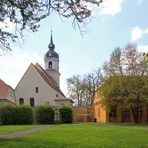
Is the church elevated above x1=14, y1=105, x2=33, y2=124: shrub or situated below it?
above

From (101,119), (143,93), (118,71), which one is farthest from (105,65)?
(101,119)

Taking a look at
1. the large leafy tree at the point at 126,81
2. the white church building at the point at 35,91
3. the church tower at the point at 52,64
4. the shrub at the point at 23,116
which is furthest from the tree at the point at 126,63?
the church tower at the point at 52,64

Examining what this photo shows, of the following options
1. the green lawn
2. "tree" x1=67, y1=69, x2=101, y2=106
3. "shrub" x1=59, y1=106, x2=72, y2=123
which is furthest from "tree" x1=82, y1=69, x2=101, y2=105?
the green lawn

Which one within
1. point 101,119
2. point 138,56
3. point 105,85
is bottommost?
point 101,119

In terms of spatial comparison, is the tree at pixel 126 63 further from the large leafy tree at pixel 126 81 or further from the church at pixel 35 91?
the church at pixel 35 91

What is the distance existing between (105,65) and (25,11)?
48139mm

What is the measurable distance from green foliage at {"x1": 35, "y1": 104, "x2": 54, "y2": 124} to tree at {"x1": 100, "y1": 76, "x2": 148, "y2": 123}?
8.25 metres

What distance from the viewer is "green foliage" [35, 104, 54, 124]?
6575 cm

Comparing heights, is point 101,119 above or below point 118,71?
below

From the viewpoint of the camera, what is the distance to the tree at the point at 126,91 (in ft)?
205

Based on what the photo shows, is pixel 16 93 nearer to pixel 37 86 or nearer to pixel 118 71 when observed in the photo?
pixel 37 86

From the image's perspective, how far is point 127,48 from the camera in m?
67.1

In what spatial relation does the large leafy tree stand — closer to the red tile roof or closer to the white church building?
the red tile roof

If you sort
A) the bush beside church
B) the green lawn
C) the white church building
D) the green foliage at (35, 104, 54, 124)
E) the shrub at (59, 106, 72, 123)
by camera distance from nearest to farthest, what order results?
1. the green lawn
2. the bush beside church
3. the green foliage at (35, 104, 54, 124)
4. the shrub at (59, 106, 72, 123)
5. the white church building
